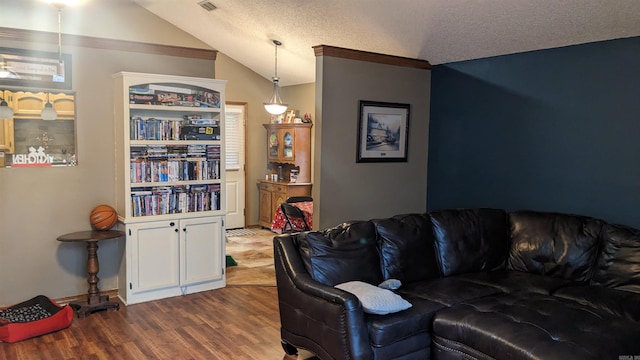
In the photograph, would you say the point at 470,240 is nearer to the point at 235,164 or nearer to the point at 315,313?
Result: the point at 315,313

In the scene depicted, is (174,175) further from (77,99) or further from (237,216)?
(237,216)

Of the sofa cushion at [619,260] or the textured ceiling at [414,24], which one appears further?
the textured ceiling at [414,24]

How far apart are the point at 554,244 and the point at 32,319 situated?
13.7 feet

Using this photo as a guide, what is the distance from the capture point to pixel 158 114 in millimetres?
5156

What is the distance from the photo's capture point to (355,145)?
16.9ft

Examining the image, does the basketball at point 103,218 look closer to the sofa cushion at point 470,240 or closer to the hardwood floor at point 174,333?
the hardwood floor at point 174,333

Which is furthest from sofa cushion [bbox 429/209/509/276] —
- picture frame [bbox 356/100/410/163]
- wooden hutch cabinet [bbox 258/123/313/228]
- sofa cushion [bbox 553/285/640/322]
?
wooden hutch cabinet [bbox 258/123/313/228]

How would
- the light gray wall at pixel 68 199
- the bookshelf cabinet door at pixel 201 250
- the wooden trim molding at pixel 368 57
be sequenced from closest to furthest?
the light gray wall at pixel 68 199 < the wooden trim molding at pixel 368 57 < the bookshelf cabinet door at pixel 201 250

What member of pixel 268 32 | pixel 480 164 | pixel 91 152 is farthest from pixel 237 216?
pixel 480 164

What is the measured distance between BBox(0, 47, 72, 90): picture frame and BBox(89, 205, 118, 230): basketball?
46.1 inches

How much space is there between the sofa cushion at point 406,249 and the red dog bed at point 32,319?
262 centimetres

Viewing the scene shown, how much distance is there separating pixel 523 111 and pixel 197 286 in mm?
3615

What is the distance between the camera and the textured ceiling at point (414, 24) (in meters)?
3.95

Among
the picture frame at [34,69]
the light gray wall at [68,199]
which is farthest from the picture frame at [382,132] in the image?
the picture frame at [34,69]
